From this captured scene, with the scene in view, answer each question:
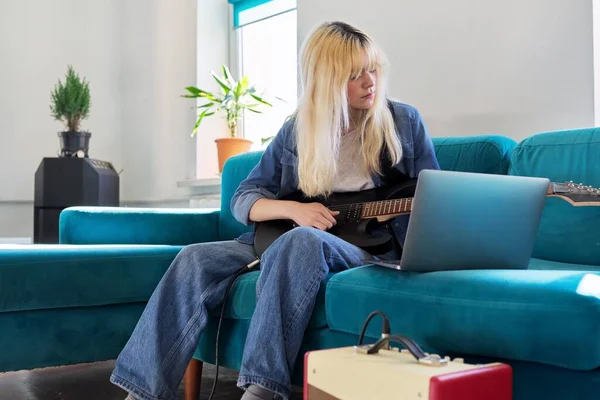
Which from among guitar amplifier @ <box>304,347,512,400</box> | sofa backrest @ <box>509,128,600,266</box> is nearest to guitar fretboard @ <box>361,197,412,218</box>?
sofa backrest @ <box>509,128,600,266</box>

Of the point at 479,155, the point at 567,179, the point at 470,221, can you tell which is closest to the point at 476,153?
the point at 479,155

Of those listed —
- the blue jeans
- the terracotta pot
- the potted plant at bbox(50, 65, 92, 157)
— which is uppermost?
the potted plant at bbox(50, 65, 92, 157)

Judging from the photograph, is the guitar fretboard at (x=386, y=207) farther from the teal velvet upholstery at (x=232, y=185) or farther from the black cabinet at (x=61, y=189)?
the black cabinet at (x=61, y=189)

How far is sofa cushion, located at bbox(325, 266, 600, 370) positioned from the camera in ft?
3.52

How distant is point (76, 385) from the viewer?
2.31 meters

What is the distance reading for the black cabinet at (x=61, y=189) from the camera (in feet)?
12.0

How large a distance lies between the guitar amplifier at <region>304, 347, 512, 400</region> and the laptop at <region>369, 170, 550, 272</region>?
259 mm

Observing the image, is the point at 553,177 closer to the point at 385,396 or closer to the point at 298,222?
the point at 298,222

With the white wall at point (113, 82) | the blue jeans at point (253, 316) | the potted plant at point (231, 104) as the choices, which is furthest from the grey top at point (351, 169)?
the white wall at point (113, 82)

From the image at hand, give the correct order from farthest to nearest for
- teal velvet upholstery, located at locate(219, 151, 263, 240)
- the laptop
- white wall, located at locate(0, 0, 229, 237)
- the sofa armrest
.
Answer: white wall, located at locate(0, 0, 229, 237), teal velvet upholstery, located at locate(219, 151, 263, 240), the sofa armrest, the laptop

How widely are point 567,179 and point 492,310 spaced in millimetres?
732

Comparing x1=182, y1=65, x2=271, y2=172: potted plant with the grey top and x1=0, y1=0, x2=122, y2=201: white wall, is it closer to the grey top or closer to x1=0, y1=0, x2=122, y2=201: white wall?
x1=0, y1=0, x2=122, y2=201: white wall

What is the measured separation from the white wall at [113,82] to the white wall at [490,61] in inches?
55.9

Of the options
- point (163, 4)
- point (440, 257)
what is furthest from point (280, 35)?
point (440, 257)
